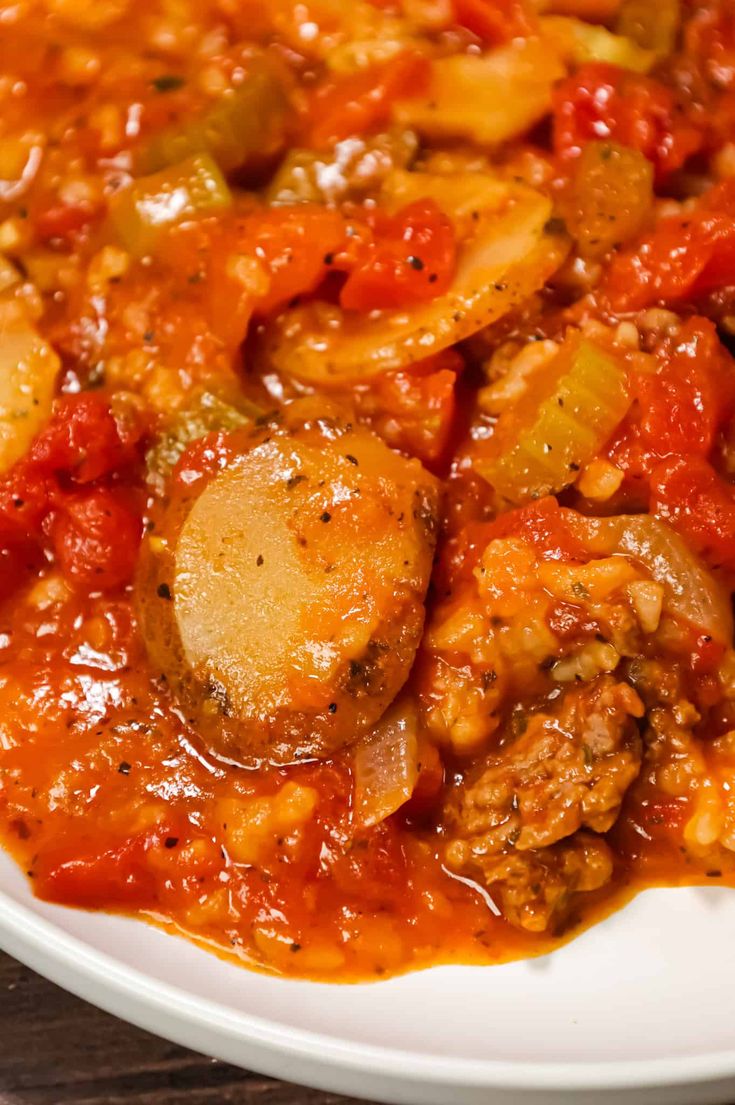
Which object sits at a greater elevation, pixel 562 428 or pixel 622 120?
pixel 622 120

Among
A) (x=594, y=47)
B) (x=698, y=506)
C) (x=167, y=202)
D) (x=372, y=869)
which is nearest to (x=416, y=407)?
(x=698, y=506)

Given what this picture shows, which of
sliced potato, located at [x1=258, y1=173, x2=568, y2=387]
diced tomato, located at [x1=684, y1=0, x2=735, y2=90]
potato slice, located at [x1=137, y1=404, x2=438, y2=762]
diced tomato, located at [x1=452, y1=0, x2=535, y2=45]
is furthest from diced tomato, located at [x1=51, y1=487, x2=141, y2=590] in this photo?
diced tomato, located at [x1=684, y1=0, x2=735, y2=90]

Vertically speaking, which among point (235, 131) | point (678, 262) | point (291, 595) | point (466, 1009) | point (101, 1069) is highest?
point (235, 131)

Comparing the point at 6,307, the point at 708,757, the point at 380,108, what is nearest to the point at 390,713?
the point at 708,757

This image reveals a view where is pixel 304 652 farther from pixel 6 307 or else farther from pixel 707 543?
pixel 6 307

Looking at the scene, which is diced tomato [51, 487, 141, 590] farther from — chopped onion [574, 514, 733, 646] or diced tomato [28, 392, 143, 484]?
chopped onion [574, 514, 733, 646]

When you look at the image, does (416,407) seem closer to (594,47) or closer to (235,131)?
(235,131)
